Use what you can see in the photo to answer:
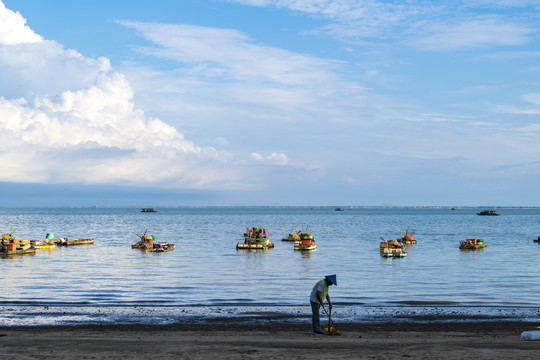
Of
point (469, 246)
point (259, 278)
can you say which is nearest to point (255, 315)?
point (259, 278)

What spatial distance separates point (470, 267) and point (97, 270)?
113 feet

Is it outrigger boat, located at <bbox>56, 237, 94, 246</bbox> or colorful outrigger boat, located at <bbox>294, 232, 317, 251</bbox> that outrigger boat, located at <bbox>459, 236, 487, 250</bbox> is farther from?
outrigger boat, located at <bbox>56, 237, 94, 246</bbox>

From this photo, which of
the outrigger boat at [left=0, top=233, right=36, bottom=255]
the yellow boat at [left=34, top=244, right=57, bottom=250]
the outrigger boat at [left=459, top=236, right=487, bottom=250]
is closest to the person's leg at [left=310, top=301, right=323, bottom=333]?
the outrigger boat at [left=0, top=233, right=36, bottom=255]

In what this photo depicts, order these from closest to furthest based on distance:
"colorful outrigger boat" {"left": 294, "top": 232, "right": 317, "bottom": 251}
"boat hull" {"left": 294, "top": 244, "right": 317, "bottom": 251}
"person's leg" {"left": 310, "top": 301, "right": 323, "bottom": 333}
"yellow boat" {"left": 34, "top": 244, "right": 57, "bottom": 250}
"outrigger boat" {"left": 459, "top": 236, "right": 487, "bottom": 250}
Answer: "person's leg" {"left": 310, "top": 301, "right": 323, "bottom": 333} → "yellow boat" {"left": 34, "top": 244, "right": 57, "bottom": 250} → "boat hull" {"left": 294, "top": 244, "right": 317, "bottom": 251} → "colorful outrigger boat" {"left": 294, "top": 232, "right": 317, "bottom": 251} → "outrigger boat" {"left": 459, "top": 236, "right": 487, "bottom": 250}

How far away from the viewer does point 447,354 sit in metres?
17.5

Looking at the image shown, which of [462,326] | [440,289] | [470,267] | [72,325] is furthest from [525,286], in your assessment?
[72,325]

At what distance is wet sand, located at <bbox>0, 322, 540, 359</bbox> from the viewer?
17516 mm

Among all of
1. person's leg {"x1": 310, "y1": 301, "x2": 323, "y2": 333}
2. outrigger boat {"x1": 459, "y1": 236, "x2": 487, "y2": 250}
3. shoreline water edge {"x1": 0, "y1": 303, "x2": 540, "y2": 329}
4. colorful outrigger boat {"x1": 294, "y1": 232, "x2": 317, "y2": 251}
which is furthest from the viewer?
outrigger boat {"x1": 459, "y1": 236, "x2": 487, "y2": 250}

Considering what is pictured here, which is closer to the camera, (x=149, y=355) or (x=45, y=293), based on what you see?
(x=149, y=355)

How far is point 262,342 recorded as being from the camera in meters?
19.8

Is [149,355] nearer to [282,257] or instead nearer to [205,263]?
[205,263]

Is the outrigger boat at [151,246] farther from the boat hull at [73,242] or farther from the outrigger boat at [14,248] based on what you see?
the outrigger boat at [14,248]

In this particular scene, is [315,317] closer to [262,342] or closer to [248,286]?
[262,342]

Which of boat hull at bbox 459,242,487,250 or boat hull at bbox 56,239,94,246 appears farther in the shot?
boat hull at bbox 56,239,94,246
